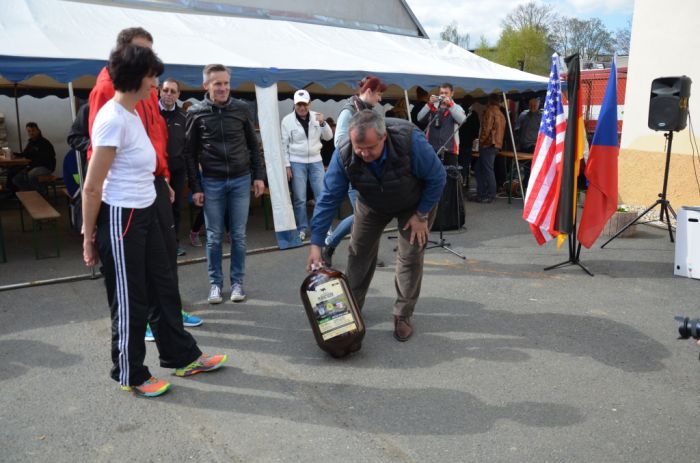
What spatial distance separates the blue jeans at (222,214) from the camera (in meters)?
4.90

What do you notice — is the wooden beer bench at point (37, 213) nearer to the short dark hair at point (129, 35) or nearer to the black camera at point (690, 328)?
the short dark hair at point (129, 35)

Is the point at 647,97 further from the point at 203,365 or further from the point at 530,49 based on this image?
the point at 530,49

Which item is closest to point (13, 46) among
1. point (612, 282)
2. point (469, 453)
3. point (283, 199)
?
point (283, 199)

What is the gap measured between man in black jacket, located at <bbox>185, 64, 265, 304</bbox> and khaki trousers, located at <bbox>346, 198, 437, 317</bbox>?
1.20m

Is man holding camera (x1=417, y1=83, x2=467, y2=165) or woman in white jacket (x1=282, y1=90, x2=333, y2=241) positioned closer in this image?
woman in white jacket (x1=282, y1=90, x2=333, y2=241)

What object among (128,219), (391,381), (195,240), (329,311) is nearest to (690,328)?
(391,381)

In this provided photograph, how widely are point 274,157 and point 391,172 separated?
143 inches

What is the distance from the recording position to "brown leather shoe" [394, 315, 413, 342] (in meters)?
4.29

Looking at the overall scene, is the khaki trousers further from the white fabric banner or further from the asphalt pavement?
the white fabric banner

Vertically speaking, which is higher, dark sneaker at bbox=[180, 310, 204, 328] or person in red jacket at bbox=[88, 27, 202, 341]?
person in red jacket at bbox=[88, 27, 202, 341]

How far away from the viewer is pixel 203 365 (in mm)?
3752

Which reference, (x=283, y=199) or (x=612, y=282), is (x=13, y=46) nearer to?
(x=283, y=199)

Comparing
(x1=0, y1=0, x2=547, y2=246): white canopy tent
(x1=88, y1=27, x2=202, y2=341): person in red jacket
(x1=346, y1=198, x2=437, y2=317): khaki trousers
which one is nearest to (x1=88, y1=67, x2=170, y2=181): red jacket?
(x1=88, y1=27, x2=202, y2=341): person in red jacket

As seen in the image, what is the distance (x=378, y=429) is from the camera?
10.3 ft
